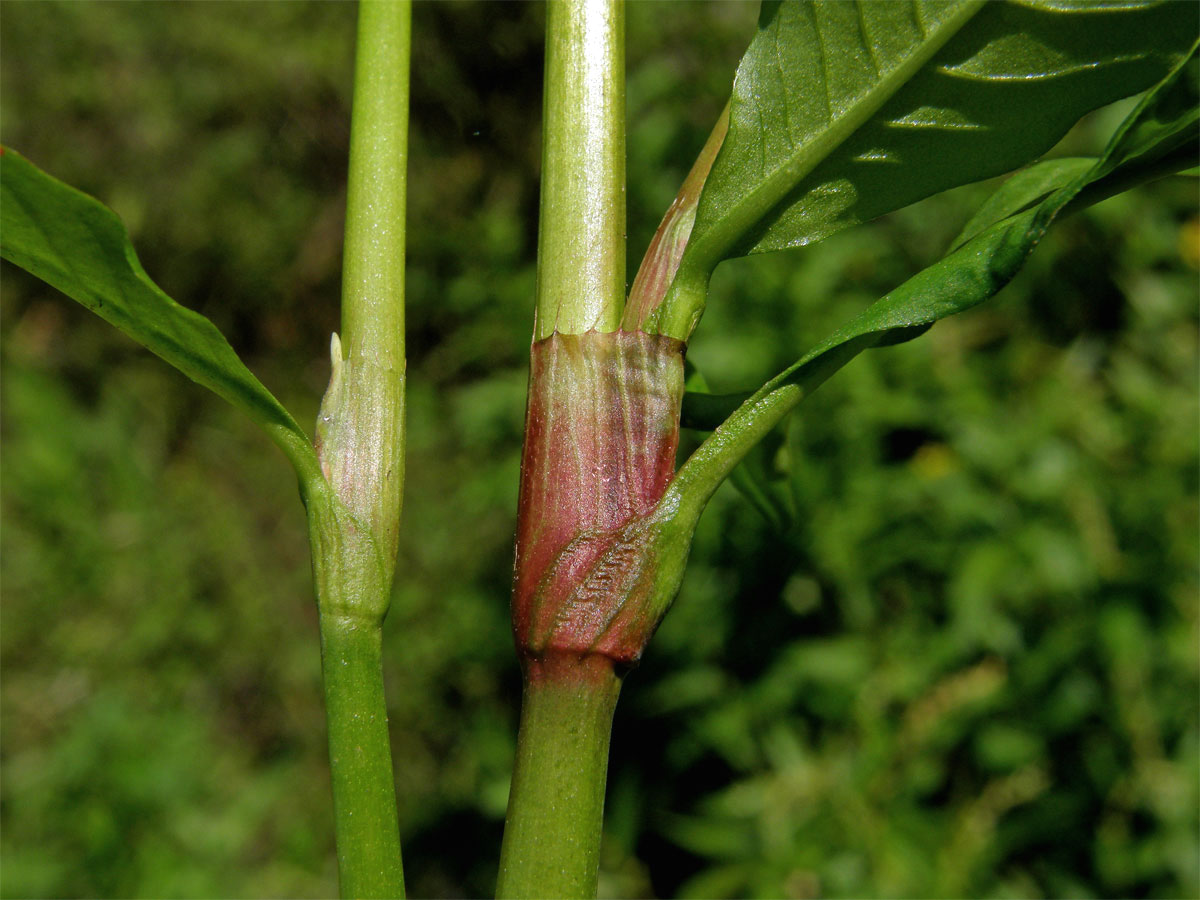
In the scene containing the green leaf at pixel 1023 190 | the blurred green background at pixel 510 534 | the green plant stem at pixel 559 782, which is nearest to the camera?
the green plant stem at pixel 559 782

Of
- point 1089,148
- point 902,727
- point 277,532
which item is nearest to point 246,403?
point 902,727

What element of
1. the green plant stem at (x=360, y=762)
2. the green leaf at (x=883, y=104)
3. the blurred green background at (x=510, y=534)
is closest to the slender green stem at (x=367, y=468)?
the green plant stem at (x=360, y=762)

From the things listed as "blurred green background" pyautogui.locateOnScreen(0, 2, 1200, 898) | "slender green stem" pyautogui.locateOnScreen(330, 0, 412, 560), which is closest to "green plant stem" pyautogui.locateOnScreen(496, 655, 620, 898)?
"slender green stem" pyautogui.locateOnScreen(330, 0, 412, 560)

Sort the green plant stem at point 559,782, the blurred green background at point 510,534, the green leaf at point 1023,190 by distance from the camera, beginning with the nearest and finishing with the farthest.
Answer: the green plant stem at point 559,782 < the green leaf at point 1023,190 < the blurred green background at point 510,534

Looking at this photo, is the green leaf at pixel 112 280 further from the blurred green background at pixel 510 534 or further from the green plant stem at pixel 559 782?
the blurred green background at pixel 510 534

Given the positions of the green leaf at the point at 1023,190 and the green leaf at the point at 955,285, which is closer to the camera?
the green leaf at the point at 955,285

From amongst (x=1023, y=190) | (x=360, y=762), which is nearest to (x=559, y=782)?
(x=360, y=762)

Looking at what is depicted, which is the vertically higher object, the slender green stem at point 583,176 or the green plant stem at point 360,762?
the slender green stem at point 583,176

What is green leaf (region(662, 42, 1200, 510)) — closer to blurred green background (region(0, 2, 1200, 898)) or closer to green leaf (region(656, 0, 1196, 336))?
green leaf (region(656, 0, 1196, 336))
